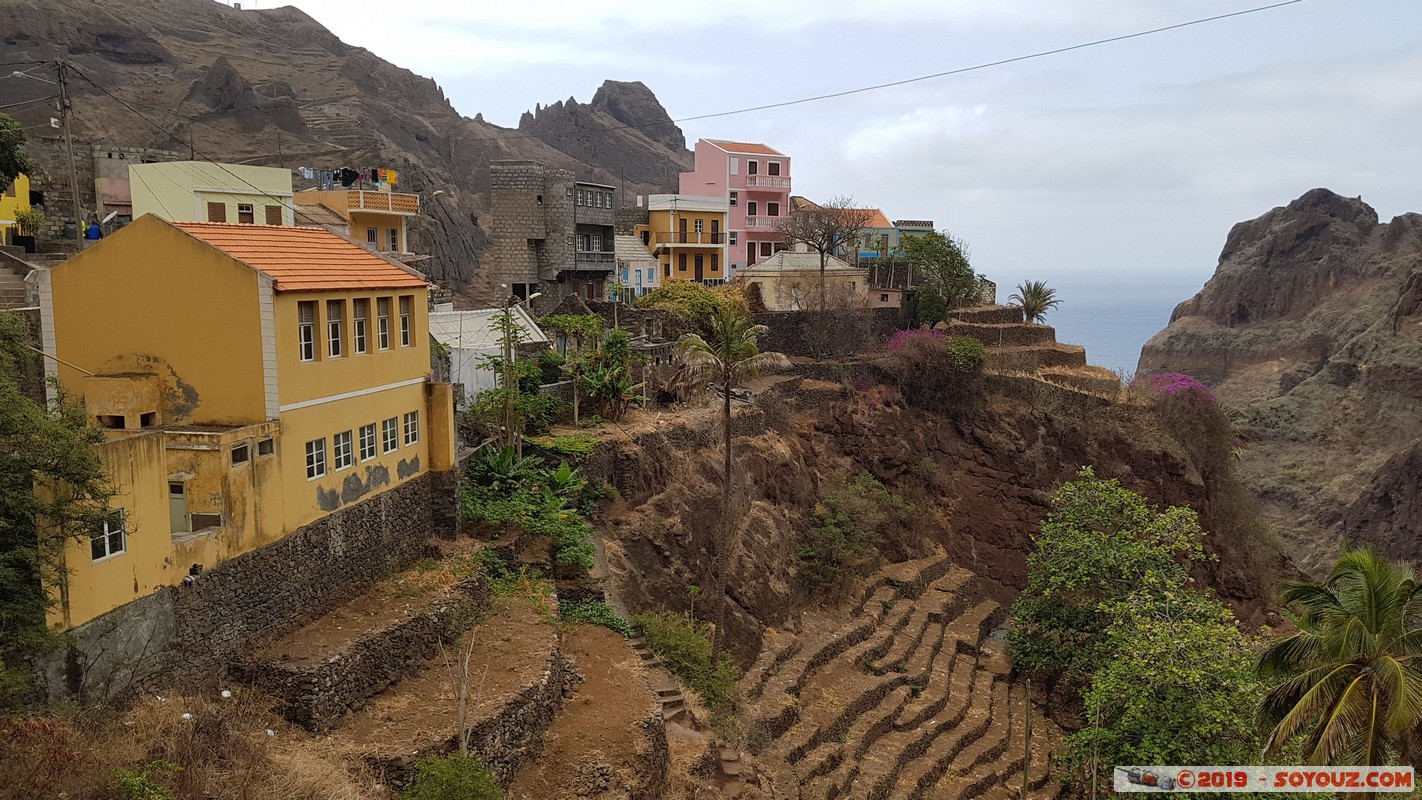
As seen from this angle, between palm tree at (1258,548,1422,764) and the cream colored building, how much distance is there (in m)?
33.8

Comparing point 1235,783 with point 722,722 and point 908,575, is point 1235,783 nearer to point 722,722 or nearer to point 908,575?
point 722,722

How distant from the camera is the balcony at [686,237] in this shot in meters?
55.8

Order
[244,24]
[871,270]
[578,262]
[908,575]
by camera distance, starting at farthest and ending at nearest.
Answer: [244,24]
[871,270]
[578,262]
[908,575]

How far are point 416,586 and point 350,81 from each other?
8410 centimetres

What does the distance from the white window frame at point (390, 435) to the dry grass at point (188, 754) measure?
21.2 feet

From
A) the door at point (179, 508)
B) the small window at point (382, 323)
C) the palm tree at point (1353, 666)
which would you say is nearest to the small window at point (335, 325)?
the small window at point (382, 323)

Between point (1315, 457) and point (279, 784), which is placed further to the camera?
point (1315, 457)

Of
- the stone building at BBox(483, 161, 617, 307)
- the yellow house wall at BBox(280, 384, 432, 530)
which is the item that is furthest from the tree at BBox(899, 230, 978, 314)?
the yellow house wall at BBox(280, 384, 432, 530)

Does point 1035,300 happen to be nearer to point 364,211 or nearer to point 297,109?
point 364,211

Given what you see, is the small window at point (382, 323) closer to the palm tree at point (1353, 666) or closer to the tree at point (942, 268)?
the palm tree at point (1353, 666)

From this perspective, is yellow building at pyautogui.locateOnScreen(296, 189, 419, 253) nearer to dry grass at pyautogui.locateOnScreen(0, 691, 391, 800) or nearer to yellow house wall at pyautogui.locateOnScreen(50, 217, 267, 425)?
yellow house wall at pyautogui.locateOnScreen(50, 217, 267, 425)

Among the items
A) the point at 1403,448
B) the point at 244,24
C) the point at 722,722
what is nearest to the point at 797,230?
the point at 722,722

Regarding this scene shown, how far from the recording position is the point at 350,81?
300ft

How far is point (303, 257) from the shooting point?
18.7m
